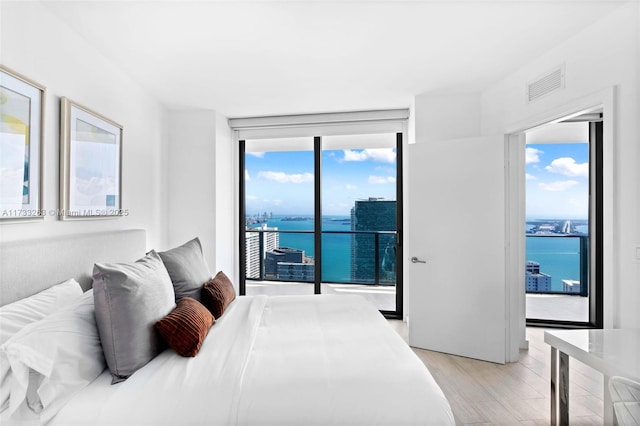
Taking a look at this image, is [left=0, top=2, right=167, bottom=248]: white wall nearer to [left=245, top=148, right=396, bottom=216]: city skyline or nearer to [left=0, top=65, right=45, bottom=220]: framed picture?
[left=0, top=65, right=45, bottom=220]: framed picture

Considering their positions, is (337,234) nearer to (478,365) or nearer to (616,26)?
(478,365)

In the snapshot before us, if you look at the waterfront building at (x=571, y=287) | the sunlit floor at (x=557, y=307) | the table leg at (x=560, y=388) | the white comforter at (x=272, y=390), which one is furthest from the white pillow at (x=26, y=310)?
the waterfront building at (x=571, y=287)

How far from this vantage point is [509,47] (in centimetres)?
259

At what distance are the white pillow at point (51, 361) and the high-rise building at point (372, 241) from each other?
3579 mm

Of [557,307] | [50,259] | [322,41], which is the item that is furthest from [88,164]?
[557,307]

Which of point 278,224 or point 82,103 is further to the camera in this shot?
point 278,224

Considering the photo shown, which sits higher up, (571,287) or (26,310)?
(26,310)

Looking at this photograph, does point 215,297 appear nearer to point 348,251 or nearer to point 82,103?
point 82,103

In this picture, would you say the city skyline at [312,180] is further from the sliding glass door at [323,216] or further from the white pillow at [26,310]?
the white pillow at [26,310]

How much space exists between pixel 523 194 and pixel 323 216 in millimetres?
2363

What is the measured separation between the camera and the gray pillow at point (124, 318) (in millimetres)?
1541

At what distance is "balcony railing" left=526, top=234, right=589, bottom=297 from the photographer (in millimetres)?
4672

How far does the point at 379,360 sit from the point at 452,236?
2.05 meters

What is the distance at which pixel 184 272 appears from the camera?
2.37 meters
